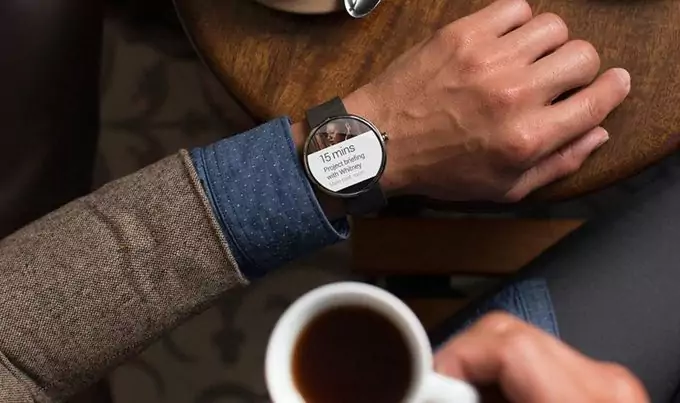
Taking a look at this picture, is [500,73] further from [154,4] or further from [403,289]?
[154,4]

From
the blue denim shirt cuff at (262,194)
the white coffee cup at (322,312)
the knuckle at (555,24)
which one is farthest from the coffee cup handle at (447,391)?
the knuckle at (555,24)

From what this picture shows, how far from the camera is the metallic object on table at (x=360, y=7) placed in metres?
0.62

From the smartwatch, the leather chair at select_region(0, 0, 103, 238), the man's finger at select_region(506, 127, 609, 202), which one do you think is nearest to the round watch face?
the smartwatch

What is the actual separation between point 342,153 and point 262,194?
7 cm

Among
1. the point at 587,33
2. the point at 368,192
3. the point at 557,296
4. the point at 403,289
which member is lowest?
the point at 403,289

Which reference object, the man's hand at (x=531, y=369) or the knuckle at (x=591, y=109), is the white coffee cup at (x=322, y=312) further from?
the knuckle at (x=591, y=109)

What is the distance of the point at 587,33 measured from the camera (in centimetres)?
61

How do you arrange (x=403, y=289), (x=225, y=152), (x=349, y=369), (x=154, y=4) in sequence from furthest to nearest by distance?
1. (x=154, y=4)
2. (x=403, y=289)
3. (x=225, y=152)
4. (x=349, y=369)

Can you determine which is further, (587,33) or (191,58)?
(191,58)

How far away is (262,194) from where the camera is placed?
58cm

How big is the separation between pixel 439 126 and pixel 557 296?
18cm

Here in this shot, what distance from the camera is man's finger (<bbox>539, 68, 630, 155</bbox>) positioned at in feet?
1.89

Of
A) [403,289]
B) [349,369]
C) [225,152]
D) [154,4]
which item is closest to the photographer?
[349,369]

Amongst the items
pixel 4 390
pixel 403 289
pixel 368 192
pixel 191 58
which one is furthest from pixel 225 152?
pixel 191 58
